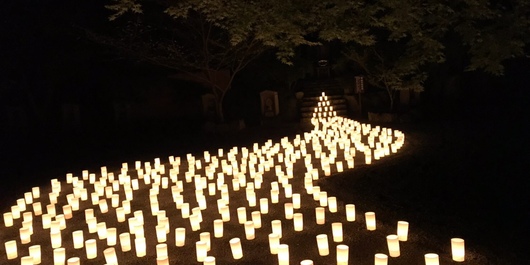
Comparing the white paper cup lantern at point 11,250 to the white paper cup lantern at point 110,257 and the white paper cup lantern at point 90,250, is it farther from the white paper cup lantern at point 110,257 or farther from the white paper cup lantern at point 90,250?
the white paper cup lantern at point 110,257

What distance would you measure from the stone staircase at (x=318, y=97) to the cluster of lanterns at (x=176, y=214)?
7993 mm

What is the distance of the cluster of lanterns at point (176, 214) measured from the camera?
425cm

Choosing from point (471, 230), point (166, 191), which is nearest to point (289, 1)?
point (166, 191)

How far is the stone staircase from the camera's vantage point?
56.9ft

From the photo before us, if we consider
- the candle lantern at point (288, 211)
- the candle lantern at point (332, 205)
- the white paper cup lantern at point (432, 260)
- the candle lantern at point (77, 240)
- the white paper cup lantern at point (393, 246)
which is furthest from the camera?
the candle lantern at point (332, 205)

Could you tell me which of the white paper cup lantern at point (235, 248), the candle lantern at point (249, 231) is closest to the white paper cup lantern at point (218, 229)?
the candle lantern at point (249, 231)

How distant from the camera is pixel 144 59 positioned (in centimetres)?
1356

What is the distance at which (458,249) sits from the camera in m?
3.79

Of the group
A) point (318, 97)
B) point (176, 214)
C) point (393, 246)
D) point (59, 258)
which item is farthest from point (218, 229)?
point (318, 97)

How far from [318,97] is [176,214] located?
12702 millimetres

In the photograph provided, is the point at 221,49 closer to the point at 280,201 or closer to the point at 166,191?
the point at 166,191

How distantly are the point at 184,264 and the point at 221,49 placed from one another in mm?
11382

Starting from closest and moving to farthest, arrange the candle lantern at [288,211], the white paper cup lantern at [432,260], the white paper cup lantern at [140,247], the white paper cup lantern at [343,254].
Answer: the white paper cup lantern at [432,260]
the white paper cup lantern at [343,254]
the white paper cup lantern at [140,247]
the candle lantern at [288,211]

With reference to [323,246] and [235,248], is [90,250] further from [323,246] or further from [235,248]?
[323,246]
